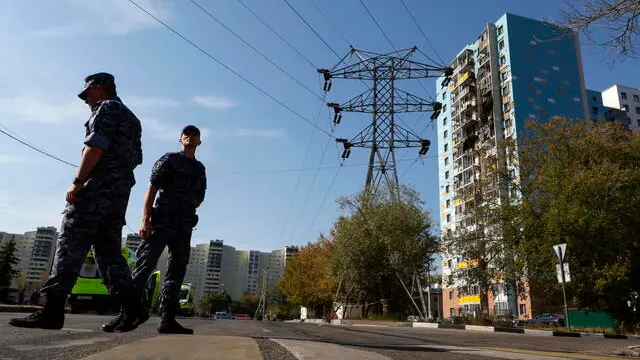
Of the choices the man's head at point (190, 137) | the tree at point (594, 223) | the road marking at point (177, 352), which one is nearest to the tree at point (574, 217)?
the tree at point (594, 223)

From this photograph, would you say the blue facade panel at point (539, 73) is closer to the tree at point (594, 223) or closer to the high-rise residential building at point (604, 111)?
the high-rise residential building at point (604, 111)

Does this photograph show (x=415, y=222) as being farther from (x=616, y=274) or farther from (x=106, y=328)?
(x=106, y=328)

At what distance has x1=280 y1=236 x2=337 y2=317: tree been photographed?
42.7 m

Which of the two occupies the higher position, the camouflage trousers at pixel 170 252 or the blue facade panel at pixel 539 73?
the blue facade panel at pixel 539 73

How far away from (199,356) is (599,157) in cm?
2407

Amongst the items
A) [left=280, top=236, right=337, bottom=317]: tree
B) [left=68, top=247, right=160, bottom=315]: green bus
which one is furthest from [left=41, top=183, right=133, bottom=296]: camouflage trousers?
[left=280, top=236, right=337, bottom=317]: tree

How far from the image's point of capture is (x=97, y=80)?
3.81m

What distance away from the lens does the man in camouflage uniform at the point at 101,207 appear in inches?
130

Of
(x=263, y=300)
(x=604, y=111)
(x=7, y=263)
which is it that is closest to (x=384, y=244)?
(x=7, y=263)

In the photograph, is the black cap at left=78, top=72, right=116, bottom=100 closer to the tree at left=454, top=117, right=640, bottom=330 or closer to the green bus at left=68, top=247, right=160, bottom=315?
the green bus at left=68, top=247, right=160, bottom=315

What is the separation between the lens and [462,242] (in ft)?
84.2

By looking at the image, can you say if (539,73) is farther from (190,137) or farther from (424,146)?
(190,137)

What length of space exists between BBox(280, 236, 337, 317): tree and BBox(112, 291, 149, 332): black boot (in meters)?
36.7

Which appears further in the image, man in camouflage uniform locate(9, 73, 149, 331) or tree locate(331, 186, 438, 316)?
tree locate(331, 186, 438, 316)
